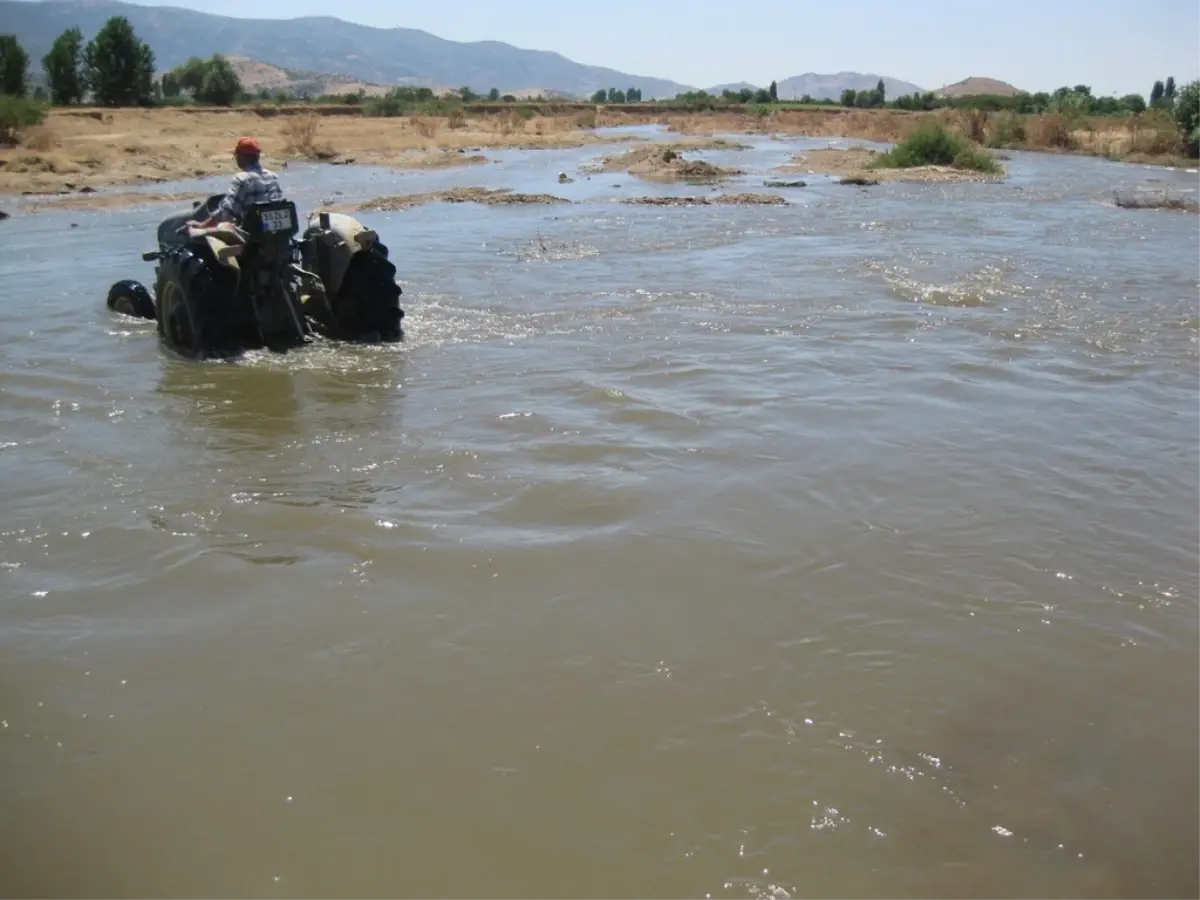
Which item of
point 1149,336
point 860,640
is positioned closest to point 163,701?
point 860,640

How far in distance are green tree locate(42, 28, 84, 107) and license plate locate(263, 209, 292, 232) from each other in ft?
168

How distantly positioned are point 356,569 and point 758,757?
89.6 inches

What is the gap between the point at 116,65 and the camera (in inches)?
2080

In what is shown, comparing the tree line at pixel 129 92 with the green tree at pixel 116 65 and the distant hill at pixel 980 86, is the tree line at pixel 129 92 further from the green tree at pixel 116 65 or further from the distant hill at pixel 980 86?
the distant hill at pixel 980 86

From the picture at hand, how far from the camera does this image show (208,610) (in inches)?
176

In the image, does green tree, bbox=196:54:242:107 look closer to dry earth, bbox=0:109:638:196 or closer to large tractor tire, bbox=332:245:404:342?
dry earth, bbox=0:109:638:196

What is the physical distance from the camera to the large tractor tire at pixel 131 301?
10.3 metres

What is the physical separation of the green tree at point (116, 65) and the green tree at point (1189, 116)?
4823 centimetres

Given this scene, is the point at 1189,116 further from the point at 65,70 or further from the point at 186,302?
the point at 65,70

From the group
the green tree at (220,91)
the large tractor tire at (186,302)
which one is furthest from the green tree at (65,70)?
the large tractor tire at (186,302)

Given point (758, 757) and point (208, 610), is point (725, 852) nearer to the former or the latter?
point (758, 757)

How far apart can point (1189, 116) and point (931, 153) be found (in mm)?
11381

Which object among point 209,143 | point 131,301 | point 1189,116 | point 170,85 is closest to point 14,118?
point 209,143

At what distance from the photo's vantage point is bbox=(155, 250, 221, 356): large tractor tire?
8352 millimetres
